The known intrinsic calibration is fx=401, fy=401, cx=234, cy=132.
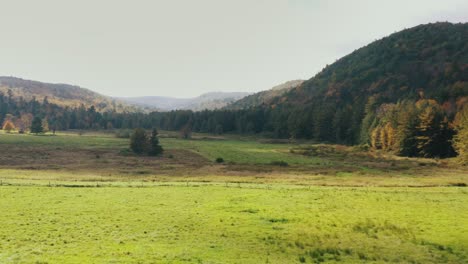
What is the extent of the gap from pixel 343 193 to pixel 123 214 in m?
29.0

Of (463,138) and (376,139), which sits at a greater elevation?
(463,138)

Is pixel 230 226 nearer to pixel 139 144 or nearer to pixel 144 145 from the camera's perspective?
pixel 144 145

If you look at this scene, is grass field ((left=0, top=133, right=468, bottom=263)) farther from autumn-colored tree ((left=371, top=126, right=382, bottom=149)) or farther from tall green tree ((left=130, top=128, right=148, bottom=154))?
autumn-colored tree ((left=371, top=126, right=382, bottom=149))

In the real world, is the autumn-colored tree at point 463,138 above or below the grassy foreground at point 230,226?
above

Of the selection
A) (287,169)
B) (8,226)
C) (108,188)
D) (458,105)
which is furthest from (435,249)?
(458,105)

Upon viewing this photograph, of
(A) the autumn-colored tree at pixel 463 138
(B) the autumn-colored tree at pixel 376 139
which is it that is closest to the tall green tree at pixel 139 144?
(B) the autumn-colored tree at pixel 376 139

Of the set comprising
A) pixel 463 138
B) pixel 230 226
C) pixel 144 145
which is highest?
pixel 463 138

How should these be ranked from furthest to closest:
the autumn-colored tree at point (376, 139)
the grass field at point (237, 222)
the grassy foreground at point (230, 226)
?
the autumn-colored tree at point (376, 139)
the grass field at point (237, 222)
the grassy foreground at point (230, 226)

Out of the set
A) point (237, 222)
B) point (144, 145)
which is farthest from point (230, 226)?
point (144, 145)

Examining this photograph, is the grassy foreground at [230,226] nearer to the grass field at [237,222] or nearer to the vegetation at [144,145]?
the grass field at [237,222]

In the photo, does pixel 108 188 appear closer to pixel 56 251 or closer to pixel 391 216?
pixel 56 251

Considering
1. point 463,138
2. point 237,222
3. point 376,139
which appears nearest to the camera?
point 237,222

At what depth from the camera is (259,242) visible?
29.8 metres

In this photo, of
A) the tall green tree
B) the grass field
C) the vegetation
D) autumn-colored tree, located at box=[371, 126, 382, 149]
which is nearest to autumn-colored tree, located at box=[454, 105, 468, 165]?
the grass field
